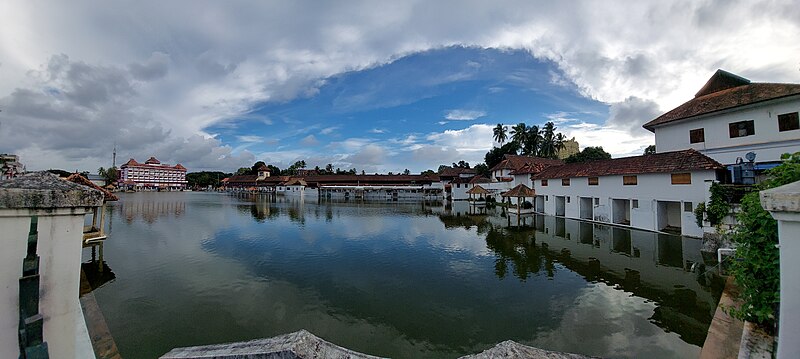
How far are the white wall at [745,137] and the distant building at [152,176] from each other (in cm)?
11629

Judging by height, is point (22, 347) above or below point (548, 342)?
above

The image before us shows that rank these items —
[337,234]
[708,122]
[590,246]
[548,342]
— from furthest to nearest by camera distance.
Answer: [337,234], [708,122], [590,246], [548,342]

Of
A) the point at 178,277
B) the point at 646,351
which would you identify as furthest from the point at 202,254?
the point at 646,351

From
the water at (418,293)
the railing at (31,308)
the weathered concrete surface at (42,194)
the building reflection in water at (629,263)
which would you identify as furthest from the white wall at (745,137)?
the railing at (31,308)

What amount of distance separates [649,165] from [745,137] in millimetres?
4193

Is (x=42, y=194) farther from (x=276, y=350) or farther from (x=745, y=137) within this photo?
(x=745, y=137)

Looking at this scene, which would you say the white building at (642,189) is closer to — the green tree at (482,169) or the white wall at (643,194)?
the white wall at (643,194)

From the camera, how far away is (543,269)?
11039 millimetres

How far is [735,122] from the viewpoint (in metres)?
16.2

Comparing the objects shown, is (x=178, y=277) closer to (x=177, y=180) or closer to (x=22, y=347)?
(x=22, y=347)

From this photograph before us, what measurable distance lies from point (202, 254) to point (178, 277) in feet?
10.8

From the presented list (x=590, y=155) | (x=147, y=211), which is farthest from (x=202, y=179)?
(x=590, y=155)

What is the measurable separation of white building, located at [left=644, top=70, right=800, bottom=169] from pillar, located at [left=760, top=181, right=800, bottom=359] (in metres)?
19.3

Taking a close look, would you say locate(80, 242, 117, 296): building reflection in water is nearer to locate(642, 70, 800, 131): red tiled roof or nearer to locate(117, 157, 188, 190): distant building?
locate(642, 70, 800, 131): red tiled roof
